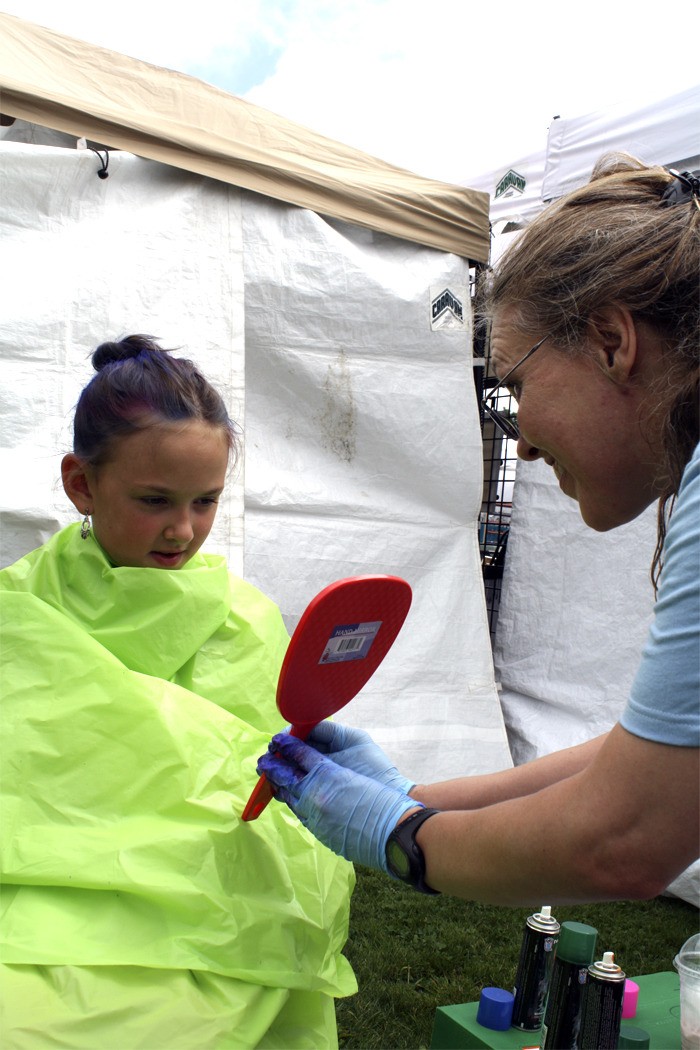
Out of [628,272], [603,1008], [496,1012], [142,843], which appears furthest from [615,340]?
[496,1012]

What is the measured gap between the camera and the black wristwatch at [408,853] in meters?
0.99

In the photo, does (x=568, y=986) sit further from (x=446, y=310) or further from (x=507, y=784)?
(x=446, y=310)

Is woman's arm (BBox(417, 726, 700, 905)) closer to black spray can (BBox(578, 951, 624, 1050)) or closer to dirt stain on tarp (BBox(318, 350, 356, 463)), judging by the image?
black spray can (BBox(578, 951, 624, 1050))

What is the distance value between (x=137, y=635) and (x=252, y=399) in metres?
1.50

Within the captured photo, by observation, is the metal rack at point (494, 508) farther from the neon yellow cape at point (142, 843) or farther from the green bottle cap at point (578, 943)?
the neon yellow cape at point (142, 843)

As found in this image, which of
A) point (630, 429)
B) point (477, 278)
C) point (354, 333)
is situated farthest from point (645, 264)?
point (477, 278)

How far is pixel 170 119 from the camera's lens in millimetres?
2459

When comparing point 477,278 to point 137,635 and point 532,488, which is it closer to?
point 532,488

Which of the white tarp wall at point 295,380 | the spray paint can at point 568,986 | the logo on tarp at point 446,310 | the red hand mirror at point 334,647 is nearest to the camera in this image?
the red hand mirror at point 334,647

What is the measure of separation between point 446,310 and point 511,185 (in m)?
0.92

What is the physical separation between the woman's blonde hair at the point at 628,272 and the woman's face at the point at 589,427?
27 millimetres

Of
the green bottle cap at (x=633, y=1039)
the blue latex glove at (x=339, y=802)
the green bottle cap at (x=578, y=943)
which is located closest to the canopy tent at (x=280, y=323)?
the blue latex glove at (x=339, y=802)

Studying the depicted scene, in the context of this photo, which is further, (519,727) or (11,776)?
(519,727)

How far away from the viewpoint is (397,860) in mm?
1007
